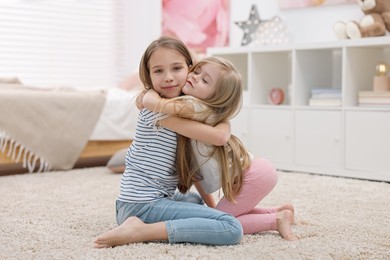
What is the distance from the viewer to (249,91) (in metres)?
3.66

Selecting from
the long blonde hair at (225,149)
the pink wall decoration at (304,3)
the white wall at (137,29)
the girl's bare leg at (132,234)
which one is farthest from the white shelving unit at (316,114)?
the girl's bare leg at (132,234)

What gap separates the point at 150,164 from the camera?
1741 millimetres

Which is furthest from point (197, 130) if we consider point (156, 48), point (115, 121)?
point (115, 121)

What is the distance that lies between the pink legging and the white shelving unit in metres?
1.37

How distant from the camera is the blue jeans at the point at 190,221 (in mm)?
1633

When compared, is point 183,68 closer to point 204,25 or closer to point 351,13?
point 351,13

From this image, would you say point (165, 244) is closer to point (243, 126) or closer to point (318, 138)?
point (318, 138)

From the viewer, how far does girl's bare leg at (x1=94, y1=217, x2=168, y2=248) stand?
1615 millimetres

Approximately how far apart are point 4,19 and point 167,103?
320 centimetres

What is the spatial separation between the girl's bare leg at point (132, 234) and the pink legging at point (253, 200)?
0.24 meters

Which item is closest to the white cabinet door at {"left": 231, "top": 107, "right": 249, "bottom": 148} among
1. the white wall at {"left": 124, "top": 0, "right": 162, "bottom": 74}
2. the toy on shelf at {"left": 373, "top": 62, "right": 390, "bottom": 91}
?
the toy on shelf at {"left": 373, "top": 62, "right": 390, "bottom": 91}

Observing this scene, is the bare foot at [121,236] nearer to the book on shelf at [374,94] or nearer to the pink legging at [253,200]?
the pink legging at [253,200]

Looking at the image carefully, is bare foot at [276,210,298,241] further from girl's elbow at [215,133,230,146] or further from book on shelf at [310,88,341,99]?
book on shelf at [310,88,341,99]

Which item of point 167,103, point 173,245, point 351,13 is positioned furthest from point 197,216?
point 351,13
